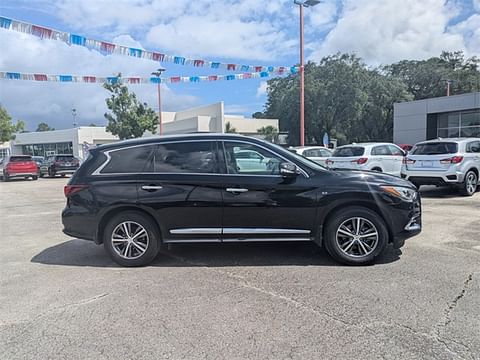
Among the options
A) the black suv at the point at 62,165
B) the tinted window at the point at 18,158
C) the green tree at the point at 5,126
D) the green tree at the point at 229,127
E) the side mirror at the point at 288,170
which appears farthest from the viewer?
the green tree at the point at 229,127

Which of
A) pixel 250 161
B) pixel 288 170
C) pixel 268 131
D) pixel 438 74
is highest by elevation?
pixel 438 74

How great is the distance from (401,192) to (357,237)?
2.76 feet

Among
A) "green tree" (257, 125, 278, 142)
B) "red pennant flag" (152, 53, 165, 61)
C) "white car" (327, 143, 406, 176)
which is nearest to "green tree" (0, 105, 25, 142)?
"green tree" (257, 125, 278, 142)

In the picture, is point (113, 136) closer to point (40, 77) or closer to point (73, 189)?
point (40, 77)

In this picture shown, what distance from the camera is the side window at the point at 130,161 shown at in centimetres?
545

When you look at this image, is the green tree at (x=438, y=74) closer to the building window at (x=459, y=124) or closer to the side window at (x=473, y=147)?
the building window at (x=459, y=124)

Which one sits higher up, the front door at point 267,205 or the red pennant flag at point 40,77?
the red pennant flag at point 40,77

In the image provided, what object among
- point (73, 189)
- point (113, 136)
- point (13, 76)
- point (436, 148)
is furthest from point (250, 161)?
point (113, 136)

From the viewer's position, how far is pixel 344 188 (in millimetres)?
5129

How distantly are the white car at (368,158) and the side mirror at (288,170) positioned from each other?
809 cm

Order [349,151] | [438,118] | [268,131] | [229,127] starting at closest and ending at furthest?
[349,151], [438,118], [229,127], [268,131]

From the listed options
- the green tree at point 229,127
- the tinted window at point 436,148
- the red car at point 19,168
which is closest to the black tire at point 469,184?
the tinted window at point 436,148

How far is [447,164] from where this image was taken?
10875 mm

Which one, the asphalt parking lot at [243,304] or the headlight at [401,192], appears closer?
the asphalt parking lot at [243,304]
